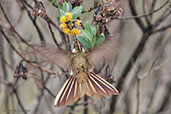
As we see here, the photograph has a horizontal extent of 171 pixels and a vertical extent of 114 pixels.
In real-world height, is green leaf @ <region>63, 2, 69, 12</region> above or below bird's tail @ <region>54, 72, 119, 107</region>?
above

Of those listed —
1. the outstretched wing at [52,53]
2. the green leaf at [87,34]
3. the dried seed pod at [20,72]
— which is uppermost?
the green leaf at [87,34]

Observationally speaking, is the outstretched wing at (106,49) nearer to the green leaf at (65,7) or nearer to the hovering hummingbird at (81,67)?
the hovering hummingbird at (81,67)

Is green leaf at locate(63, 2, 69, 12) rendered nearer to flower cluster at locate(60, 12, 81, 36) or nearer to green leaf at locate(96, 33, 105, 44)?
flower cluster at locate(60, 12, 81, 36)

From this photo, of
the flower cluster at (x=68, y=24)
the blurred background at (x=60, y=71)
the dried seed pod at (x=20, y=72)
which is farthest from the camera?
the blurred background at (x=60, y=71)

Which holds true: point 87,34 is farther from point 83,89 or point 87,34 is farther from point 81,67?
point 81,67

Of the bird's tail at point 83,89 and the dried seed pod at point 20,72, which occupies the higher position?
the dried seed pod at point 20,72

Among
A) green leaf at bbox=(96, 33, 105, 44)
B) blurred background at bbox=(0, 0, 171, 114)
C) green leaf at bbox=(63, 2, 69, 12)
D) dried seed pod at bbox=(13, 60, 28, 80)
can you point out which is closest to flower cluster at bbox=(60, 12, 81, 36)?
green leaf at bbox=(63, 2, 69, 12)

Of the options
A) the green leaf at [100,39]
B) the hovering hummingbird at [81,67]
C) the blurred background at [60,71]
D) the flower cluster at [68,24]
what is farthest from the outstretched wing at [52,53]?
the blurred background at [60,71]

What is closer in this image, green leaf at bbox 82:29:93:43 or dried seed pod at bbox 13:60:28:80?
green leaf at bbox 82:29:93:43

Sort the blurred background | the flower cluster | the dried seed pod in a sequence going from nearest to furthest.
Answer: the flower cluster
the dried seed pod
the blurred background

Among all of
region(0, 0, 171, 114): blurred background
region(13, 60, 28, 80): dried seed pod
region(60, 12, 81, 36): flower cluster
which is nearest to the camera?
region(60, 12, 81, 36): flower cluster
